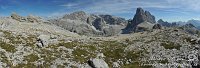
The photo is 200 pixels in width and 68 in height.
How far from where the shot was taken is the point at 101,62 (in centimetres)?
5666

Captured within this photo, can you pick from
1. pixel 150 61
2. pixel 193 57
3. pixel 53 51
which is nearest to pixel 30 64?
pixel 53 51

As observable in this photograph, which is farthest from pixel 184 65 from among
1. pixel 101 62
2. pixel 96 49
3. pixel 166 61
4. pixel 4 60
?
pixel 4 60

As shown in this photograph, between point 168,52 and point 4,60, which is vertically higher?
point 4,60

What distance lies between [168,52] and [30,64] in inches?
1348

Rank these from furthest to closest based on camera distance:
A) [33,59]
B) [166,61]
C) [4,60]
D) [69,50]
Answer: [69,50]
[166,61]
[33,59]
[4,60]

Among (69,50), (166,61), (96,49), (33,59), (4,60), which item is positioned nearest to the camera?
(4,60)

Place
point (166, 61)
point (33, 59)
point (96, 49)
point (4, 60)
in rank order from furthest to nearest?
point (96, 49) < point (166, 61) < point (33, 59) < point (4, 60)

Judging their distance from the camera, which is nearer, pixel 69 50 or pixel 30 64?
pixel 30 64

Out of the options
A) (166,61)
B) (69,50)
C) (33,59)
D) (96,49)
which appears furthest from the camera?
(96,49)

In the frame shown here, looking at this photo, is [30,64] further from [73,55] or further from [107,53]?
[107,53]

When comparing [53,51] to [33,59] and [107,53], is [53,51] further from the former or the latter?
[107,53]

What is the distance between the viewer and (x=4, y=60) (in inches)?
2069

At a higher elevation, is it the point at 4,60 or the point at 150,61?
the point at 4,60

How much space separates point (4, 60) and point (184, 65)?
35.6 m
